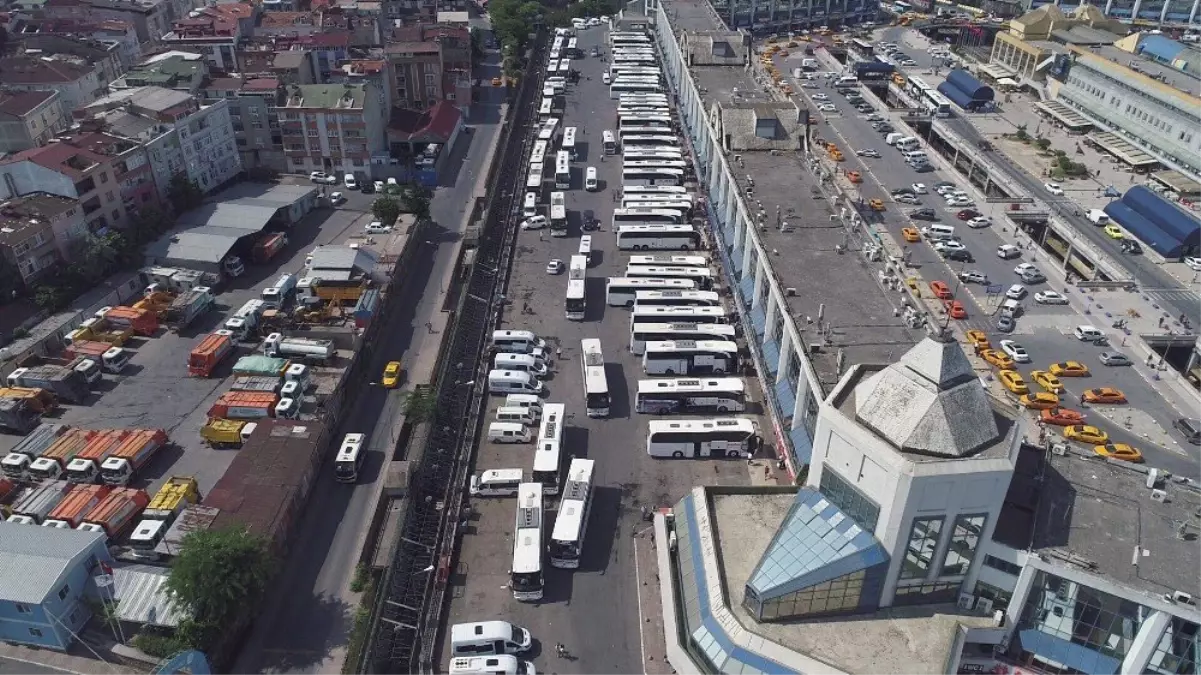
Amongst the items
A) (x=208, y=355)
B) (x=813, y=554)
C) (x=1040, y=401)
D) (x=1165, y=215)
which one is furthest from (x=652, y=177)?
(x=813, y=554)

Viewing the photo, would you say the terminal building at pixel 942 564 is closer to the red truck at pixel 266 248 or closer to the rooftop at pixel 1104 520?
the rooftop at pixel 1104 520

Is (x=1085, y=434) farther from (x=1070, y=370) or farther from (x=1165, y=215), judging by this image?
(x=1165, y=215)

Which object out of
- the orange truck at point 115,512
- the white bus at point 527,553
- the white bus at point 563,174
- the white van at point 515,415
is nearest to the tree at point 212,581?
the orange truck at point 115,512

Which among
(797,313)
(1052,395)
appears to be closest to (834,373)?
(797,313)

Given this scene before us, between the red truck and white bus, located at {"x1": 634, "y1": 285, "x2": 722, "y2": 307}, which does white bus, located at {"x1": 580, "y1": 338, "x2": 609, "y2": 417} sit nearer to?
white bus, located at {"x1": 634, "y1": 285, "x2": 722, "y2": 307}

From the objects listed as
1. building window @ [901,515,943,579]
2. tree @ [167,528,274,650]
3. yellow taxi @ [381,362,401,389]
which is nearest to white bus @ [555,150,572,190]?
yellow taxi @ [381,362,401,389]

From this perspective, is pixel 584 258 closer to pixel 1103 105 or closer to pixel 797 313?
pixel 797 313

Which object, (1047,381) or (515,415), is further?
(1047,381)
